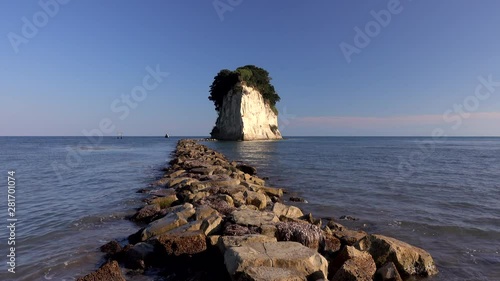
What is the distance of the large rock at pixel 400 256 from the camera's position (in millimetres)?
6312

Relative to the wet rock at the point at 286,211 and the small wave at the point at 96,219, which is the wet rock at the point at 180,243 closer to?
the wet rock at the point at 286,211

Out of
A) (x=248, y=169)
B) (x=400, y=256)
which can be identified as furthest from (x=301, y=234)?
(x=248, y=169)

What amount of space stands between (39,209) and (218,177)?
21.5 feet

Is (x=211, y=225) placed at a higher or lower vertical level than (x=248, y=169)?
higher

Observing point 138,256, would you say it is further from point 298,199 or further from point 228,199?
point 298,199

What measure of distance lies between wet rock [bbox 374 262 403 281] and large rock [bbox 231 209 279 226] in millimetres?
2320

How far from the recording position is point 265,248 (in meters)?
5.63

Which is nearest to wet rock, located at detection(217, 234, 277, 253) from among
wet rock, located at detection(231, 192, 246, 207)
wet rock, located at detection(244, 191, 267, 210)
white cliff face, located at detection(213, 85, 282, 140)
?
wet rock, located at detection(231, 192, 246, 207)

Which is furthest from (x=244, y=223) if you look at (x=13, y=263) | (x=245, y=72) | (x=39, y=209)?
(x=245, y=72)

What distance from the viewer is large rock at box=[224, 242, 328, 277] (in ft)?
16.7

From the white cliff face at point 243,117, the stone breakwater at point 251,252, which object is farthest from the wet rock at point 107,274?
the white cliff face at point 243,117

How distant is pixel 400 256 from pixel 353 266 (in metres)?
1.48

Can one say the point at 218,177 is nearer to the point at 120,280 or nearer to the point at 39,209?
the point at 39,209

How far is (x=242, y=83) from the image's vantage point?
263 ft
